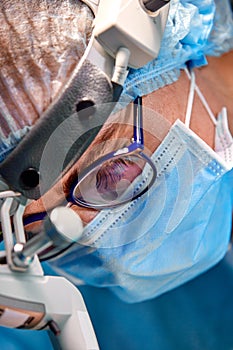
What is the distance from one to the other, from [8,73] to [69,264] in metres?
0.52

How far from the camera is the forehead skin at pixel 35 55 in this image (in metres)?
0.80

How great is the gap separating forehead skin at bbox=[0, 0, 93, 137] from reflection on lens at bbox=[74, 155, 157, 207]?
0.15 metres

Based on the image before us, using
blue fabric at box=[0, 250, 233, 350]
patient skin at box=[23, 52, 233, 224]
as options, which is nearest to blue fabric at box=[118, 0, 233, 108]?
patient skin at box=[23, 52, 233, 224]

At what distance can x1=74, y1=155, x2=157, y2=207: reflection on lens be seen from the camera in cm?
88

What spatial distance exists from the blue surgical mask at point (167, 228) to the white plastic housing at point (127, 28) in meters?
0.19

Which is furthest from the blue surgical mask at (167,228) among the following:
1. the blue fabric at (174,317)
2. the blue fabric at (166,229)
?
the blue fabric at (174,317)

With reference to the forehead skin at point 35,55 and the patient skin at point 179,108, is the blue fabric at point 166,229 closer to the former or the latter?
the patient skin at point 179,108

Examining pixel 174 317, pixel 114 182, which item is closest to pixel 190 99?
pixel 114 182

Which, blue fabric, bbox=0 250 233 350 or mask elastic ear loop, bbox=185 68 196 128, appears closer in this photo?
mask elastic ear loop, bbox=185 68 196 128

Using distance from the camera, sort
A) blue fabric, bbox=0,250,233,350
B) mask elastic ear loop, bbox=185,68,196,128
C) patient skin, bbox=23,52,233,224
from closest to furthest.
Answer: patient skin, bbox=23,52,233,224 → mask elastic ear loop, bbox=185,68,196,128 → blue fabric, bbox=0,250,233,350

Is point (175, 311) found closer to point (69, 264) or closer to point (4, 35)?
point (69, 264)

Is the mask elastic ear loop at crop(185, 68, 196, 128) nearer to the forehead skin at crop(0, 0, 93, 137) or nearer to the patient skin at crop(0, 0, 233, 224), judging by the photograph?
the patient skin at crop(0, 0, 233, 224)

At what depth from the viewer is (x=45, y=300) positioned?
80 centimetres

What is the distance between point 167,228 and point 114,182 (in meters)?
0.14
